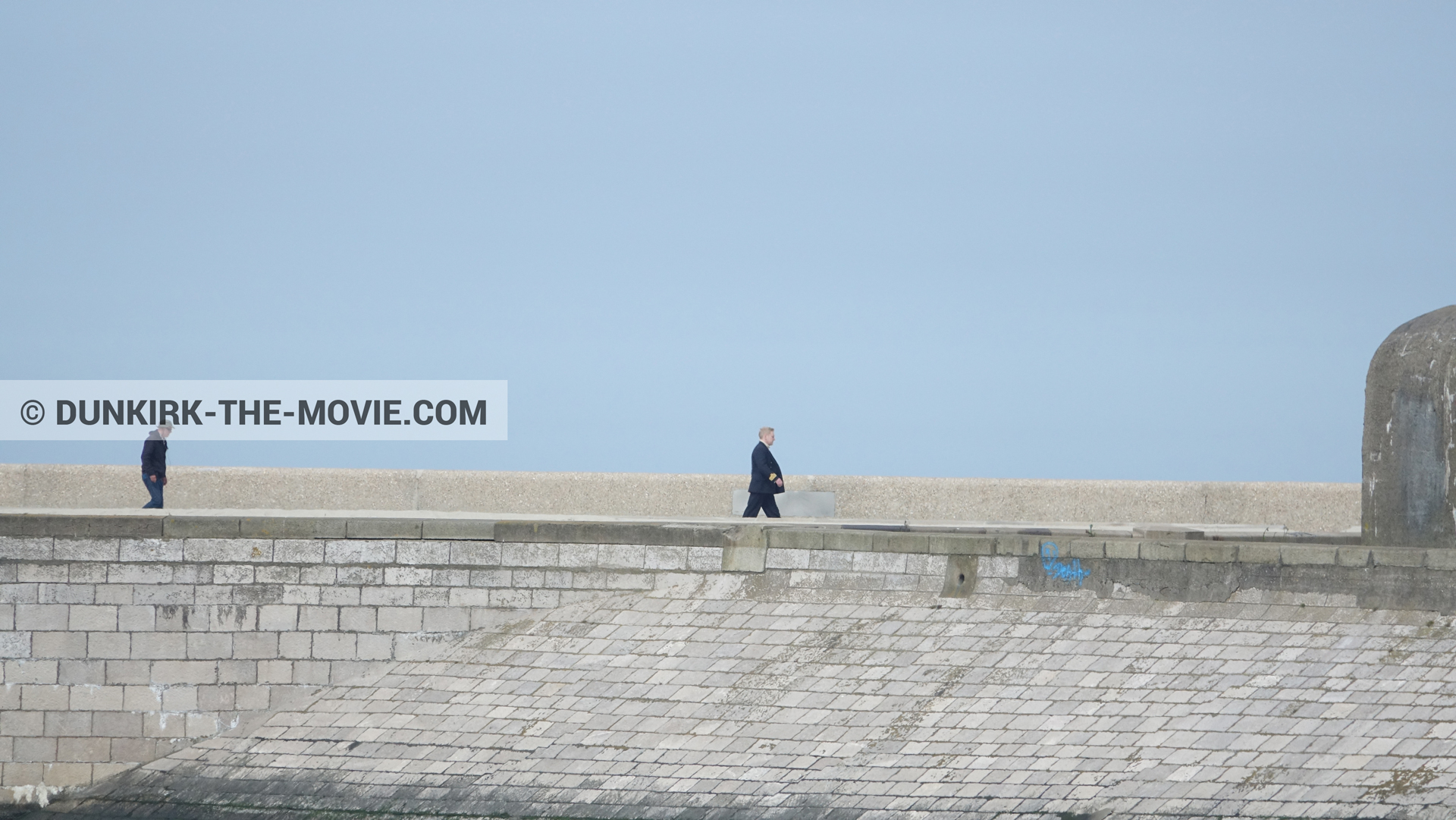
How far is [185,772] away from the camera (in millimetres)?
11672

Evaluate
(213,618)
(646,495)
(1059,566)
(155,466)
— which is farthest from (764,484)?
(155,466)

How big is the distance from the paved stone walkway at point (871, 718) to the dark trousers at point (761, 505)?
3.60m

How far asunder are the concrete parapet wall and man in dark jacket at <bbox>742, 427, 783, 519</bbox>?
1.38 m

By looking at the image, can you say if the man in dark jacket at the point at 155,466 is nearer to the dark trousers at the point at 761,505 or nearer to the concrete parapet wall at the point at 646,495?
the concrete parapet wall at the point at 646,495

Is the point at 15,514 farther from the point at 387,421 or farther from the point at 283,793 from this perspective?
the point at 387,421

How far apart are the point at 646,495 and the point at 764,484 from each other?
2.05m

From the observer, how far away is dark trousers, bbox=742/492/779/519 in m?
15.3

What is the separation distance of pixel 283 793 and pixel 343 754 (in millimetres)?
517

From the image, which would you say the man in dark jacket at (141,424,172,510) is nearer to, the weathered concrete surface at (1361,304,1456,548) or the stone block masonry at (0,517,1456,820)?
the stone block masonry at (0,517,1456,820)

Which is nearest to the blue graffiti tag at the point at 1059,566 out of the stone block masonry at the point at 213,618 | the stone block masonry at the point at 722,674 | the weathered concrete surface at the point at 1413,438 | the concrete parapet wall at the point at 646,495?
the stone block masonry at the point at 722,674

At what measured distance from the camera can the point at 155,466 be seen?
15.5 metres

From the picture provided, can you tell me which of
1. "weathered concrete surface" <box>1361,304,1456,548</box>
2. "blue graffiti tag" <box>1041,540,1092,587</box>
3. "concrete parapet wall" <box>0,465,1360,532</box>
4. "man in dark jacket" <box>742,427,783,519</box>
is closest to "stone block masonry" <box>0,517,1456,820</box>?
"blue graffiti tag" <box>1041,540,1092,587</box>

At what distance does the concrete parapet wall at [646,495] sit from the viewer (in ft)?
54.6

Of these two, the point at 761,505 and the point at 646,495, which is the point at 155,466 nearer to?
the point at 646,495
